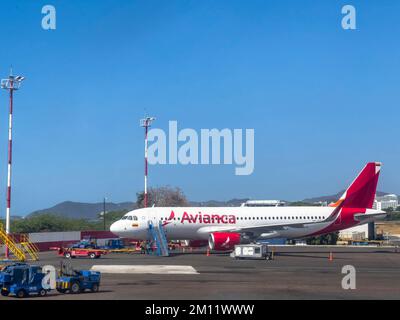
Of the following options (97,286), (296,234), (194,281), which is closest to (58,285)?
(97,286)

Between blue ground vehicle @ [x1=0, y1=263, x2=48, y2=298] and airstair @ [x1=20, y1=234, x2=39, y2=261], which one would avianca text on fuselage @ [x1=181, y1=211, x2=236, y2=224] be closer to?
airstair @ [x1=20, y1=234, x2=39, y2=261]

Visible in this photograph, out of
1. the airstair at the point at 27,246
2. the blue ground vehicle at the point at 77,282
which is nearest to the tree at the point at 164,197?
→ the airstair at the point at 27,246

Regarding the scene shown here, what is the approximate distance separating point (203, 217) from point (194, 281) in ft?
89.9

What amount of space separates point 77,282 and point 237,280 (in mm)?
10594

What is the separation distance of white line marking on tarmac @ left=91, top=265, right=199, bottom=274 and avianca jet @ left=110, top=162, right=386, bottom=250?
14.1 m

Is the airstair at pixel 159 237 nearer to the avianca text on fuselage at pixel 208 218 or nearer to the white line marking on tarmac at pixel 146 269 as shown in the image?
the avianca text on fuselage at pixel 208 218

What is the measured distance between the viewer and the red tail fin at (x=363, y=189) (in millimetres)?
66812

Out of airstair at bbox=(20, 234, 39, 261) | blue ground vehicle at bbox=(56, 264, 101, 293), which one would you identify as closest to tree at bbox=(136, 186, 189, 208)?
airstair at bbox=(20, 234, 39, 261)

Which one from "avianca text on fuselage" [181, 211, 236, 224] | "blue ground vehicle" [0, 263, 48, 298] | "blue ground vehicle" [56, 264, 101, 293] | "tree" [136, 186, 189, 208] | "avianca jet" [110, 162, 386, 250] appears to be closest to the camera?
"blue ground vehicle" [0, 263, 48, 298]

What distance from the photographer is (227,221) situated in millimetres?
63438

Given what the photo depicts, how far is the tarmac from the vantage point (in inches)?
1126
